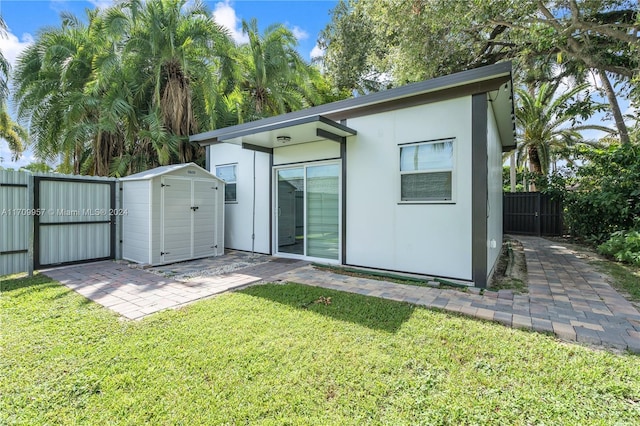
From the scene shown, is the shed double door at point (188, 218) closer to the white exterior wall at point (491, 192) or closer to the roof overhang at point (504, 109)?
the white exterior wall at point (491, 192)

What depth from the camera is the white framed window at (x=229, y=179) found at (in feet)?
27.5

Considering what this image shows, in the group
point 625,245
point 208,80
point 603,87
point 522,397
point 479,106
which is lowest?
point 522,397

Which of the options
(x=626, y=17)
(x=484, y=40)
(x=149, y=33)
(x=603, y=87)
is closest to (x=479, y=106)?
(x=484, y=40)

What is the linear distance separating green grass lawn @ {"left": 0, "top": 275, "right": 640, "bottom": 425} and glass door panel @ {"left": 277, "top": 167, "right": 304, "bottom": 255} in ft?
12.1

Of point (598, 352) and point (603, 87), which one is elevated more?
point (603, 87)

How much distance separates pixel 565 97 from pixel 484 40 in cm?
664

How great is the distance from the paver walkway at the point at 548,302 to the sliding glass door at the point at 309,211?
36.2 inches

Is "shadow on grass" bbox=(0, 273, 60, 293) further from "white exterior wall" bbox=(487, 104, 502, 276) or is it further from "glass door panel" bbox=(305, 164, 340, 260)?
"white exterior wall" bbox=(487, 104, 502, 276)

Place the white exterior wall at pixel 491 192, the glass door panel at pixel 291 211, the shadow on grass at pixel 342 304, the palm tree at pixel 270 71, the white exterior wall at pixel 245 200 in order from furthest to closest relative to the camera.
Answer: the palm tree at pixel 270 71 < the white exterior wall at pixel 245 200 < the glass door panel at pixel 291 211 < the white exterior wall at pixel 491 192 < the shadow on grass at pixel 342 304

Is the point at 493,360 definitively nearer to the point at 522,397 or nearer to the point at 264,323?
the point at 522,397

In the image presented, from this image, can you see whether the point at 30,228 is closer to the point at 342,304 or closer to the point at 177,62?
the point at 342,304

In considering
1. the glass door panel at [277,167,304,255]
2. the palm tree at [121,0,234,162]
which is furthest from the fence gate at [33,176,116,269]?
the glass door panel at [277,167,304,255]

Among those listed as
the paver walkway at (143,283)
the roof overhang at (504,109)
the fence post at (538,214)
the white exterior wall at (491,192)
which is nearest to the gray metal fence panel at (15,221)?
the paver walkway at (143,283)

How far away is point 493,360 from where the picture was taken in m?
2.69
